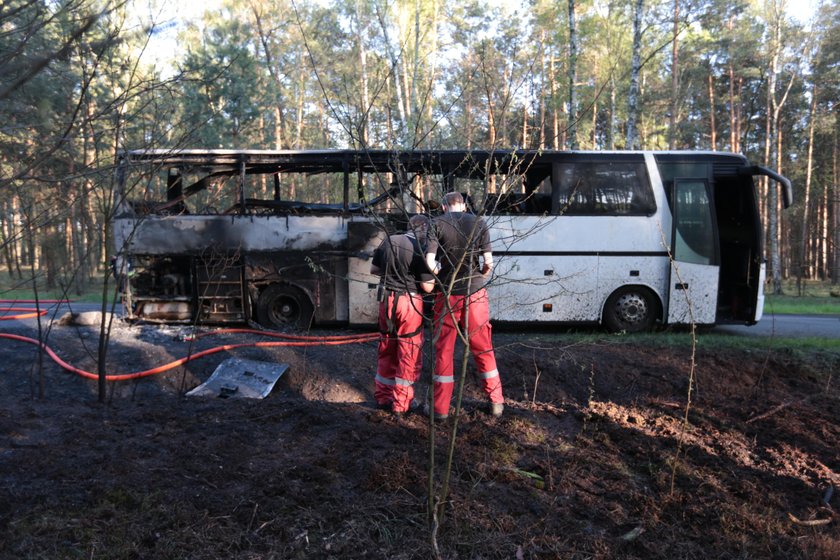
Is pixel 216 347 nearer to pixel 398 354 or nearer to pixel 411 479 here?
pixel 398 354

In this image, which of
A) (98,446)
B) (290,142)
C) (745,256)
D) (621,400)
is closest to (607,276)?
(745,256)

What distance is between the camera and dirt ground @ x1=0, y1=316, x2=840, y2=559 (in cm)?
272

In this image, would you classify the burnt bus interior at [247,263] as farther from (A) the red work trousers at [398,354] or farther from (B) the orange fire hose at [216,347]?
(A) the red work trousers at [398,354]

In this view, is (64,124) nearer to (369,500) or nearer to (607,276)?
(369,500)

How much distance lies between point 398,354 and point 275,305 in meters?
5.05

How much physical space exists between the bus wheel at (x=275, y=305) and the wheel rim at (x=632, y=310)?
5.03 metres

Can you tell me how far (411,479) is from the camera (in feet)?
11.0

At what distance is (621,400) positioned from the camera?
6.09 metres

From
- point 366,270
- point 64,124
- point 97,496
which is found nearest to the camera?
point 64,124

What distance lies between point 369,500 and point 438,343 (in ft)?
5.89

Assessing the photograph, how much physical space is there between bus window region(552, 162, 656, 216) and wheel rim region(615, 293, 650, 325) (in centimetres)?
139

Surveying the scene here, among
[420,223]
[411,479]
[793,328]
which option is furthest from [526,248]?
[411,479]

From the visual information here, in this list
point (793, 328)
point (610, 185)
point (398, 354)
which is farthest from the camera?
point (793, 328)

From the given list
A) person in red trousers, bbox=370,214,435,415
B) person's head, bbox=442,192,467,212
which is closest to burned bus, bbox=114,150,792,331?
person in red trousers, bbox=370,214,435,415
